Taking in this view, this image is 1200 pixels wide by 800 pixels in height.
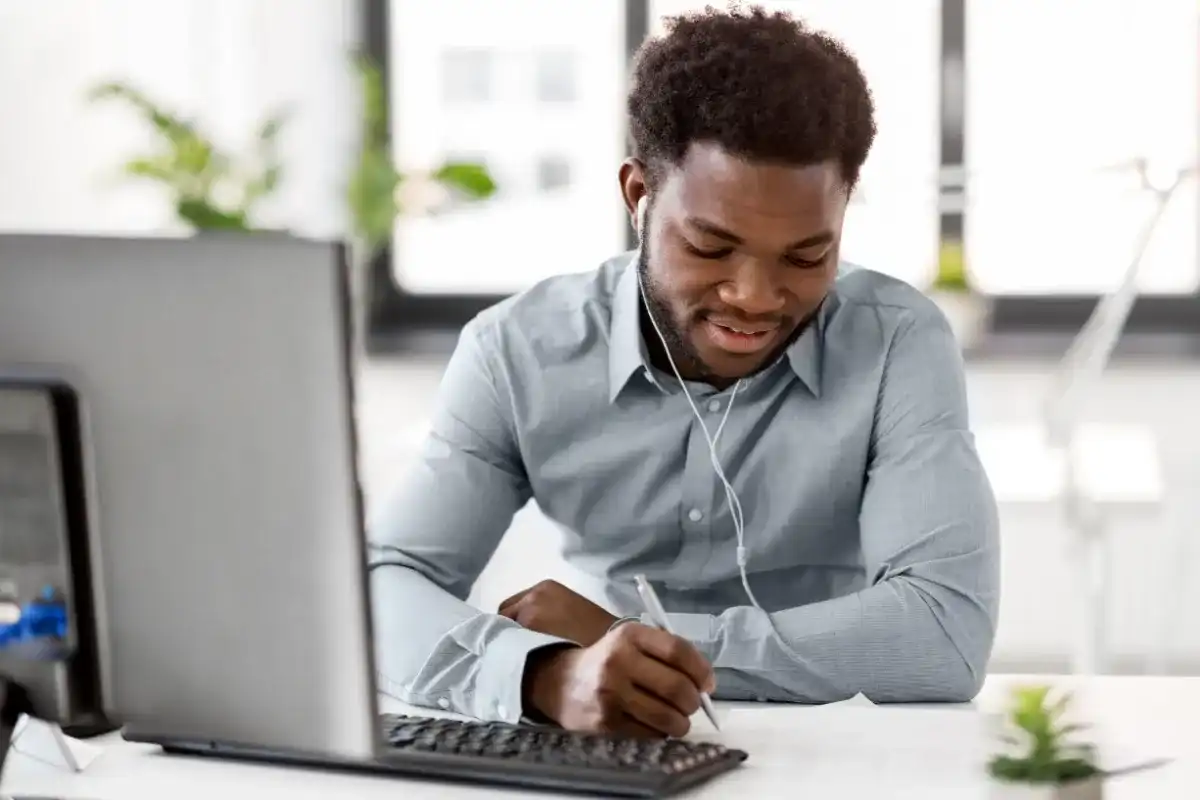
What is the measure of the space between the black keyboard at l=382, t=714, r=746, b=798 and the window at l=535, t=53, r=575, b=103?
334cm

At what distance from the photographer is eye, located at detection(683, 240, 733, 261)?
1.59 metres

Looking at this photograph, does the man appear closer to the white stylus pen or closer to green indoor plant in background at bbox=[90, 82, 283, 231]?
the white stylus pen

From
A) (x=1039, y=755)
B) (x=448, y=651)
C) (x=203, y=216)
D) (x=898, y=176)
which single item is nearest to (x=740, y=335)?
(x=448, y=651)

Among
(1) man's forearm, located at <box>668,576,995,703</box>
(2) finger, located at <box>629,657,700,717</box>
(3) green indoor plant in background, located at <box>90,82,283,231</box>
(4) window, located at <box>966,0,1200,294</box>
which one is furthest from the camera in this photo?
(4) window, located at <box>966,0,1200,294</box>

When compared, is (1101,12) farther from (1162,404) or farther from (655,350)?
(655,350)

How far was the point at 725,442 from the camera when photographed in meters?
1.74

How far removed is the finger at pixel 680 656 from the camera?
1.28 meters

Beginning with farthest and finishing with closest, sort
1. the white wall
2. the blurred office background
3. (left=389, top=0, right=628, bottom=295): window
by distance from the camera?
(left=389, top=0, right=628, bottom=295): window → the blurred office background → the white wall

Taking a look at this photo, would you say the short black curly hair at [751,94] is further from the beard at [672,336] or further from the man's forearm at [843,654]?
the man's forearm at [843,654]

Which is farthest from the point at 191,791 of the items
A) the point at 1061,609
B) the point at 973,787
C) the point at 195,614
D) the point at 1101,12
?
the point at 1101,12

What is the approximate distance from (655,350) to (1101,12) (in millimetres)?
2832

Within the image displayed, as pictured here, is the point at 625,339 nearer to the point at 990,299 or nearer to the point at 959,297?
the point at 959,297

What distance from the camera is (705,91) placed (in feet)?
5.38

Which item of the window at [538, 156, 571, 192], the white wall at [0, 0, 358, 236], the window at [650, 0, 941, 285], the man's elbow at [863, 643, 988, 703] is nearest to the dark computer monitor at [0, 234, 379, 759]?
the man's elbow at [863, 643, 988, 703]
